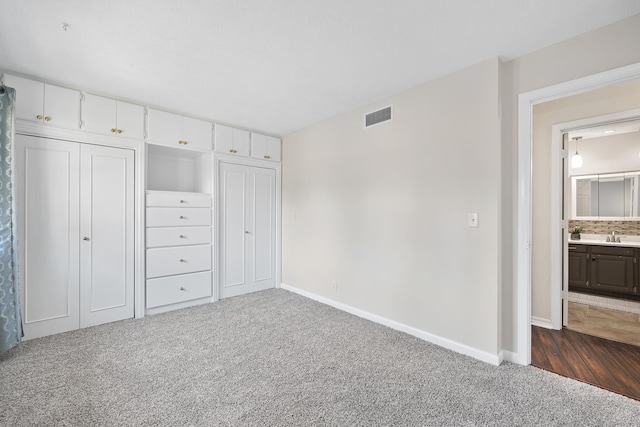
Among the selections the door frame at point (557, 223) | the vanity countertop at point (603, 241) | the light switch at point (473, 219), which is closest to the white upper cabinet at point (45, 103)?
the light switch at point (473, 219)

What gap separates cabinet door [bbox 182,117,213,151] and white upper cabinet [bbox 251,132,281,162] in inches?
25.6

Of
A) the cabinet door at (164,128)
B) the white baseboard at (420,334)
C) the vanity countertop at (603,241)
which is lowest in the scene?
the white baseboard at (420,334)

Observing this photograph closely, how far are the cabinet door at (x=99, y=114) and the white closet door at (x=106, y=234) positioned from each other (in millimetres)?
193

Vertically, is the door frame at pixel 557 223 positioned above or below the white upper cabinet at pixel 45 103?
below

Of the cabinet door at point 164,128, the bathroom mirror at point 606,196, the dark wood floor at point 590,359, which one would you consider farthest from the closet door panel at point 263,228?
the bathroom mirror at point 606,196

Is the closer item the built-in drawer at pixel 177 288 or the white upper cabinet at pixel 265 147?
the built-in drawer at pixel 177 288

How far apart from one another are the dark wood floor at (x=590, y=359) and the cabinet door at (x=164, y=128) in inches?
169

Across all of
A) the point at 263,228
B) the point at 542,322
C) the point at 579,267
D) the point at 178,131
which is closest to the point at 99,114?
the point at 178,131

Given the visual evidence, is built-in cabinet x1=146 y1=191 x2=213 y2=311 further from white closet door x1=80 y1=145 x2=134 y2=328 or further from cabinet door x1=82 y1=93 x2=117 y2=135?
cabinet door x1=82 y1=93 x2=117 y2=135

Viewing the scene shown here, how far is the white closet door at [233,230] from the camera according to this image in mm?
3931

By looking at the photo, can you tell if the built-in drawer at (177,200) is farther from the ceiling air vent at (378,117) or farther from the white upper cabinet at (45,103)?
the ceiling air vent at (378,117)

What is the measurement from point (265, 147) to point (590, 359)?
4.31 metres

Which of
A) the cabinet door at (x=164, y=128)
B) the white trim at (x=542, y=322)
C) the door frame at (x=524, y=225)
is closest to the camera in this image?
the door frame at (x=524, y=225)

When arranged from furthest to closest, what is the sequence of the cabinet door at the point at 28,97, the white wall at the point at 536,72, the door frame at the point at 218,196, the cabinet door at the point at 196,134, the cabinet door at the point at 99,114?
the door frame at the point at 218,196 → the cabinet door at the point at 196,134 → the cabinet door at the point at 99,114 → the cabinet door at the point at 28,97 → the white wall at the point at 536,72
